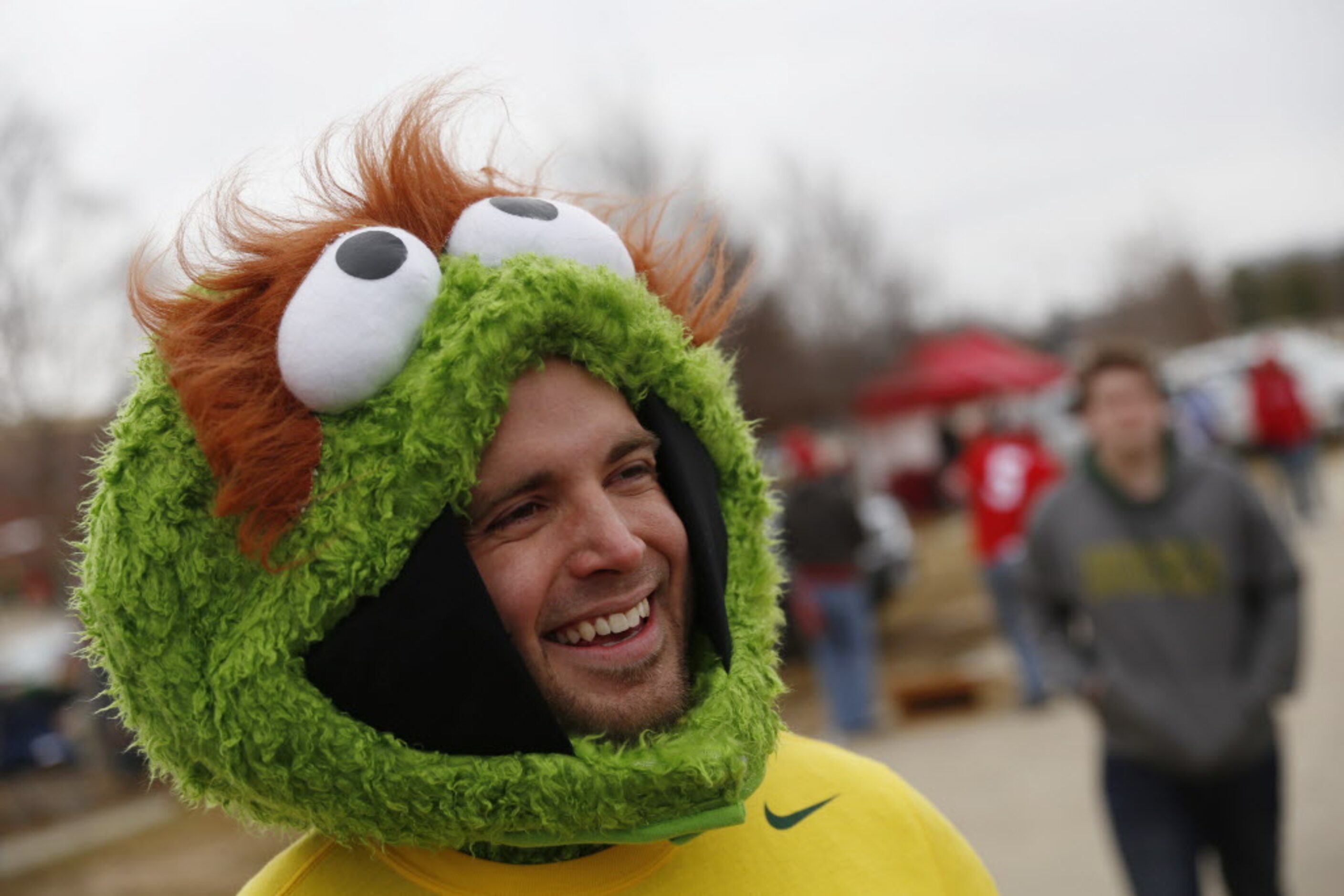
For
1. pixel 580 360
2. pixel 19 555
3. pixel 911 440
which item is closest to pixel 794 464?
pixel 580 360

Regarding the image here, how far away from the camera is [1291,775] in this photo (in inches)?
224

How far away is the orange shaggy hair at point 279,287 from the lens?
57.4 inches

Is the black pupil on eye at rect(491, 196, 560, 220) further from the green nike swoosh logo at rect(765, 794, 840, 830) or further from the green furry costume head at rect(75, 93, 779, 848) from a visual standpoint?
the green nike swoosh logo at rect(765, 794, 840, 830)

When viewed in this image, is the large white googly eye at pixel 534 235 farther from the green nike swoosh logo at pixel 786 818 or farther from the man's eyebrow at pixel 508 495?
the green nike swoosh logo at pixel 786 818

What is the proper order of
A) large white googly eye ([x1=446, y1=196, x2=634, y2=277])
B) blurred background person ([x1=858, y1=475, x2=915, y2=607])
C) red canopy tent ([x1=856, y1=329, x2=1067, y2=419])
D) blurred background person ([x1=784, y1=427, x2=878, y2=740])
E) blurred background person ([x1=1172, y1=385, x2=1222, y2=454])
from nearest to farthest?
large white googly eye ([x1=446, y1=196, x2=634, y2=277]), blurred background person ([x1=784, y1=427, x2=878, y2=740]), blurred background person ([x1=858, y1=475, x2=915, y2=607]), blurred background person ([x1=1172, y1=385, x2=1222, y2=454]), red canopy tent ([x1=856, y1=329, x2=1067, y2=419])

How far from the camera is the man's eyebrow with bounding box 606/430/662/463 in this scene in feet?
5.30

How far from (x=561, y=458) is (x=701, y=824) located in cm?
50

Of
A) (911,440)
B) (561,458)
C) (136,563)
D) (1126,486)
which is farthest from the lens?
(911,440)

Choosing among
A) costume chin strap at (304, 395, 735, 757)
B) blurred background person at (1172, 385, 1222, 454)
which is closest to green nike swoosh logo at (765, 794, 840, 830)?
costume chin strap at (304, 395, 735, 757)

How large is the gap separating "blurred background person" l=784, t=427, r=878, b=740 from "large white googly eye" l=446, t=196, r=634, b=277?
6235 millimetres

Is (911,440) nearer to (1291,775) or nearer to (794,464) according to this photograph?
(794,464)

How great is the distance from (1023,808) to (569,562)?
17.0 feet

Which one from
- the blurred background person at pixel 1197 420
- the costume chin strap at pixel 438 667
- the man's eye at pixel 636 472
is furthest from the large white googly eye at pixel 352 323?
the blurred background person at pixel 1197 420

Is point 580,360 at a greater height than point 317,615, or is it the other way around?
point 580,360
